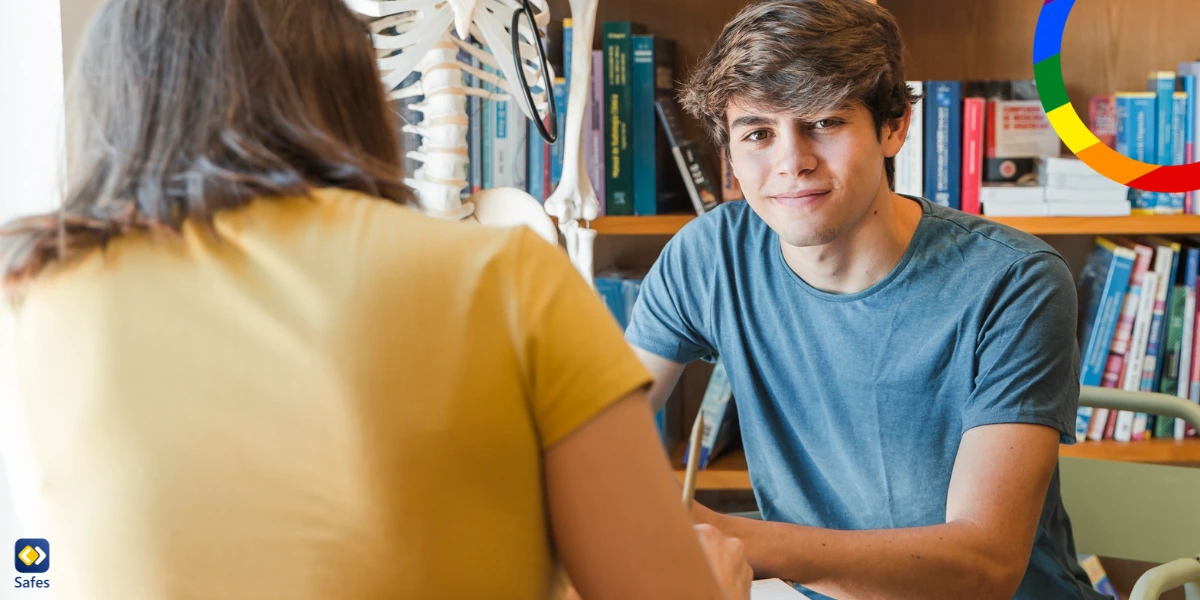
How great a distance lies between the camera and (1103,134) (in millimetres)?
1742

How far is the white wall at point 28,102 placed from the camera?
1.39m

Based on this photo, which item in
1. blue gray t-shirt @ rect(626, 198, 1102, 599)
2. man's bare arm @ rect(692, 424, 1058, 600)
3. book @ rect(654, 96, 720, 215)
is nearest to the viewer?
man's bare arm @ rect(692, 424, 1058, 600)

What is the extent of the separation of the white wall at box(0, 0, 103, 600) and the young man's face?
36.7 inches

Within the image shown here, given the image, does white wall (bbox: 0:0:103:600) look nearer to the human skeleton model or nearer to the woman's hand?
the human skeleton model

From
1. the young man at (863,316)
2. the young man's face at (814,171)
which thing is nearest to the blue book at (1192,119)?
the young man at (863,316)

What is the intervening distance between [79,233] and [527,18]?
99 cm

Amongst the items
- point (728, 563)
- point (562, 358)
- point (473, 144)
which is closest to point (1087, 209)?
point (473, 144)

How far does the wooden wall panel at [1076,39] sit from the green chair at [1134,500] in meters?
0.72

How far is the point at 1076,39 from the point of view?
1836mm

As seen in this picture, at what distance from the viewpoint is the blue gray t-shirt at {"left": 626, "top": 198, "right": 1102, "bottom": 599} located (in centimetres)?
104

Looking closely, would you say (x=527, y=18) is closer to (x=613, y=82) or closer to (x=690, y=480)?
(x=613, y=82)

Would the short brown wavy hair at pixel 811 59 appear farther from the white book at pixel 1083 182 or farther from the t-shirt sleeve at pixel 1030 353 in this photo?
the white book at pixel 1083 182

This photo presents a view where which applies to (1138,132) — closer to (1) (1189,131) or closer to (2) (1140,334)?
(1) (1189,131)

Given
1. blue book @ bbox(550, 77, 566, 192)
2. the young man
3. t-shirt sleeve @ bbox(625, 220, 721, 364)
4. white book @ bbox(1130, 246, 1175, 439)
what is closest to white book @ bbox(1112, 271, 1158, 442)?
white book @ bbox(1130, 246, 1175, 439)
